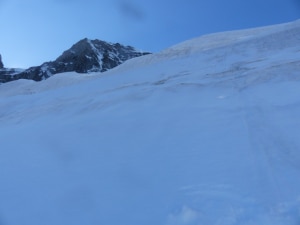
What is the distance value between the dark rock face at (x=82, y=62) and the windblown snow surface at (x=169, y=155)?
54191mm

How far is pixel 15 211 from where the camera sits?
8.61 feet

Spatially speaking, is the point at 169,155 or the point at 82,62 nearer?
the point at 169,155

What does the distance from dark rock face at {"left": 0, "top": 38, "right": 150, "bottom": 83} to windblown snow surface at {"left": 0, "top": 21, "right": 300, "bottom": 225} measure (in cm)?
5419

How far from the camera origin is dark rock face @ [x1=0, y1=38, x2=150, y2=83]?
60.6 meters

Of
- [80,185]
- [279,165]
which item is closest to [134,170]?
[80,185]

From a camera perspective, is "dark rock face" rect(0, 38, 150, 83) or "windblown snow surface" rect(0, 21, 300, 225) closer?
"windblown snow surface" rect(0, 21, 300, 225)

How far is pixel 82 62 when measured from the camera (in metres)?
61.8

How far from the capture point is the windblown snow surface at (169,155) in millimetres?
2346

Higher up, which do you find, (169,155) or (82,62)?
(169,155)

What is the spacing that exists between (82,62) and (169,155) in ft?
198

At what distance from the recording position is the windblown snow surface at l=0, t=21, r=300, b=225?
235 cm

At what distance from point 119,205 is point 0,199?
106cm

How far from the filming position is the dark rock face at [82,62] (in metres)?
60.6

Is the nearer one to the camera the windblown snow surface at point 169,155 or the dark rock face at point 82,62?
the windblown snow surface at point 169,155
